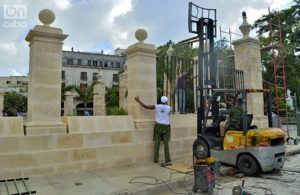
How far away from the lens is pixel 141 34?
7.26 m

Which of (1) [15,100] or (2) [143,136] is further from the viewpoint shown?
(1) [15,100]

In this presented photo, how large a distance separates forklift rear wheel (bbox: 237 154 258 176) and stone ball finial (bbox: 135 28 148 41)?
13.8ft

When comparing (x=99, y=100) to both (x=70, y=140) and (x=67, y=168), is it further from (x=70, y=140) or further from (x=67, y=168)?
(x=67, y=168)

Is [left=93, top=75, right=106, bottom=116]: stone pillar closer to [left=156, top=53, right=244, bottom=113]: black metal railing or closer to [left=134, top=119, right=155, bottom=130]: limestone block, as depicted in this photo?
[left=156, top=53, right=244, bottom=113]: black metal railing

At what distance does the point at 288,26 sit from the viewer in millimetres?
20328

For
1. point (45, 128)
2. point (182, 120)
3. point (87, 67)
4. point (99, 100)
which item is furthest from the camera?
point (87, 67)

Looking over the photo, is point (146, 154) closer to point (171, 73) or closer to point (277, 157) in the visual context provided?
point (171, 73)

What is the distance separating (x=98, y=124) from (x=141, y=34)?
2.87 meters

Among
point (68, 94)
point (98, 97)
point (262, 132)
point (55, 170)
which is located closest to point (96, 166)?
point (55, 170)

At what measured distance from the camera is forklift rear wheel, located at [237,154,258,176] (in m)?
6.06

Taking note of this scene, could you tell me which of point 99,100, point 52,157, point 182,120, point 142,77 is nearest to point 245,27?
point 182,120

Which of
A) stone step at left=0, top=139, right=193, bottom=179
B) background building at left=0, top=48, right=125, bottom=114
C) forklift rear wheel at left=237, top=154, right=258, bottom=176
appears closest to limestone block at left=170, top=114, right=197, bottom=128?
stone step at left=0, top=139, right=193, bottom=179

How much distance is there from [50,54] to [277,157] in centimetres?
602

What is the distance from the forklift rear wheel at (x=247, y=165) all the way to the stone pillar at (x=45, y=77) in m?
4.44
